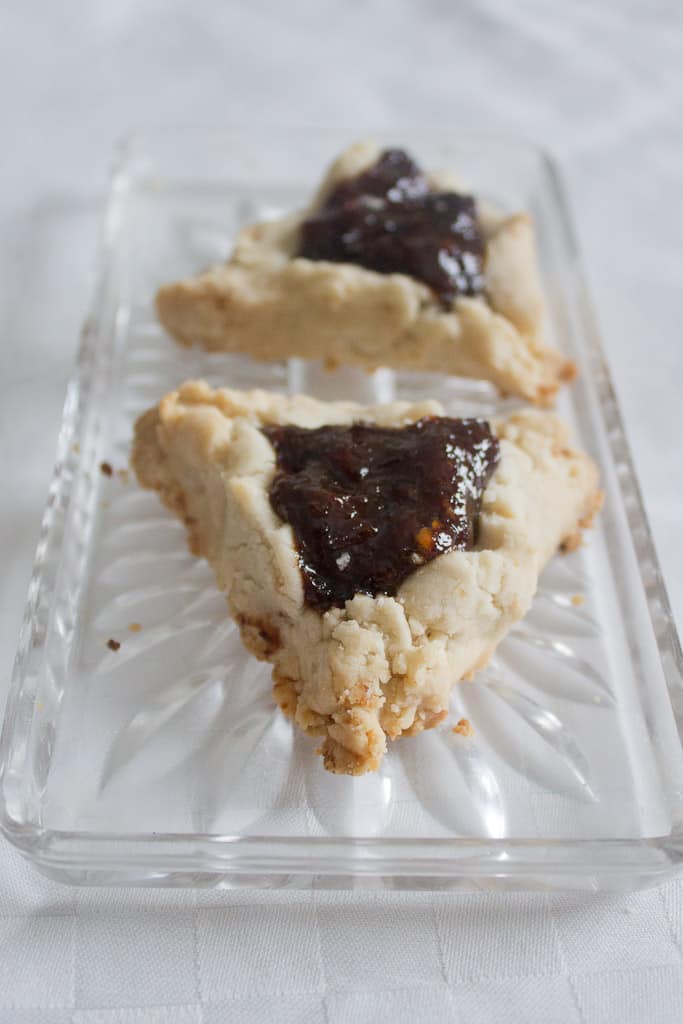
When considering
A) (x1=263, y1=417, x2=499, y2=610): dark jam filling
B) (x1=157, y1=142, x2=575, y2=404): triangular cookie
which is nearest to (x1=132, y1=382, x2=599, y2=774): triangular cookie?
(x1=263, y1=417, x2=499, y2=610): dark jam filling

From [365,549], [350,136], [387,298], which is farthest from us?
[350,136]

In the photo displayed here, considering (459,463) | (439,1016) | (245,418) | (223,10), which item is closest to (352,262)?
(245,418)

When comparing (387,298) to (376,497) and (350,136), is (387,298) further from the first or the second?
(350,136)

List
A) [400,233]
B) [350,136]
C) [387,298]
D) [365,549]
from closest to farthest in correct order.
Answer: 1. [365,549]
2. [387,298]
3. [400,233]
4. [350,136]

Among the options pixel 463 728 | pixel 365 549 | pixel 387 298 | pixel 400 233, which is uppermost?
pixel 400 233

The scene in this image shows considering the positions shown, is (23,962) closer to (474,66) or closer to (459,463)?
(459,463)

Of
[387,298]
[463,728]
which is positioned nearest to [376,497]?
[463,728]

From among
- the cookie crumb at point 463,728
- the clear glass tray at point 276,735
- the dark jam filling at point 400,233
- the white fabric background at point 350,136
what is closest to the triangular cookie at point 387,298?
the dark jam filling at point 400,233

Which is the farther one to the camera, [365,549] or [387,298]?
[387,298]
